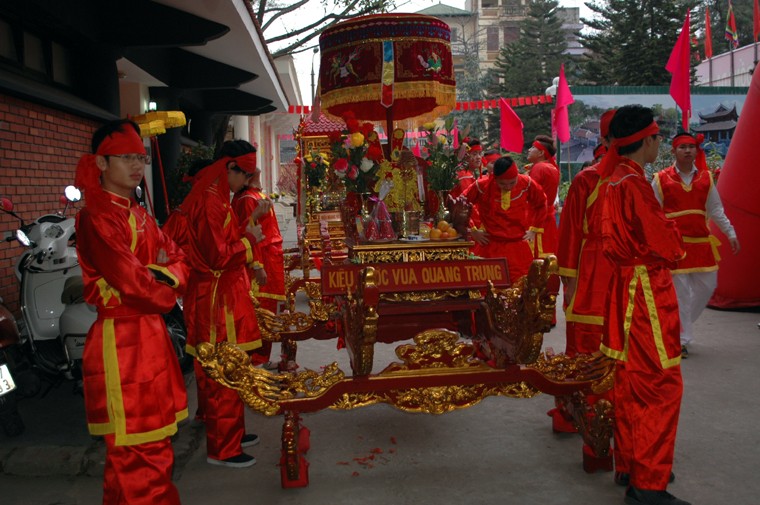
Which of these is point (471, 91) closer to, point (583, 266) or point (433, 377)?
point (583, 266)

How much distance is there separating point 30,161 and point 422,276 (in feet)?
12.7

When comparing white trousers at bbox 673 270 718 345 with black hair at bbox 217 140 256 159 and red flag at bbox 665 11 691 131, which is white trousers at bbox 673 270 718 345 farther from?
black hair at bbox 217 140 256 159

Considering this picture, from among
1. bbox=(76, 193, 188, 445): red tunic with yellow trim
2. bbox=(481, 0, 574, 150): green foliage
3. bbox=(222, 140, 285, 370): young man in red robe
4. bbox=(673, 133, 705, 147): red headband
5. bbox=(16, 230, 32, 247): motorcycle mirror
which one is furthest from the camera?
bbox=(481, 0, 574, 150): green foliage

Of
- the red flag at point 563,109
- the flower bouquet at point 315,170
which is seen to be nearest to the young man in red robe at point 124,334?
the flower bouquet at point 315,170

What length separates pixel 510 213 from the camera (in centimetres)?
614

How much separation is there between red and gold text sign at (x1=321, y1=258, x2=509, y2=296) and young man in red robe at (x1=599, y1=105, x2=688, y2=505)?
1.10 m

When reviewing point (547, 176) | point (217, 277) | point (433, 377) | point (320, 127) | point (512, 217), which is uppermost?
point (320, 127)

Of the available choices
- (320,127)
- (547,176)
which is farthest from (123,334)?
(320,127)

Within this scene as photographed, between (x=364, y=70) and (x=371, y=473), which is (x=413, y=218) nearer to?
(x=364, y=70)

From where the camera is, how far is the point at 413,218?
16.6ft

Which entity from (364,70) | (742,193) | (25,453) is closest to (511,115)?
(742,193)

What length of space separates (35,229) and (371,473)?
9.68ft

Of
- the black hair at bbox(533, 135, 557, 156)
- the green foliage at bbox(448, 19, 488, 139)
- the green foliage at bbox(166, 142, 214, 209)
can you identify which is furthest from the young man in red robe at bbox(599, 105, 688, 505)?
the green foliage at bbox(448, 19, 488, 139)

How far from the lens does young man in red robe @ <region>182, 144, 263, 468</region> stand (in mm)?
3754
